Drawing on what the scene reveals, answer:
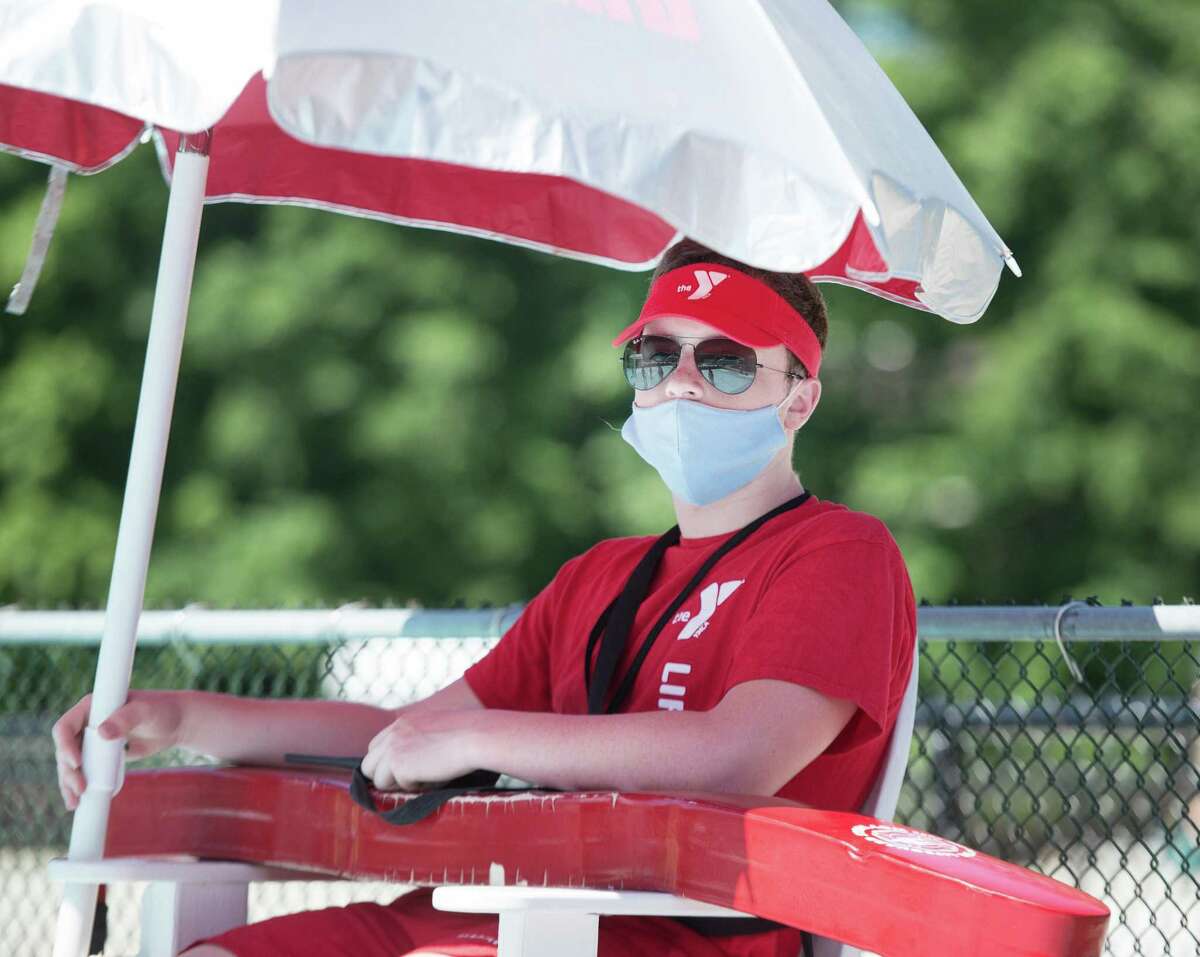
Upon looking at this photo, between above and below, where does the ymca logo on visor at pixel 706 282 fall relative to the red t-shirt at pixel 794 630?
above

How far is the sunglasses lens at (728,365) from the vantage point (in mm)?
2689

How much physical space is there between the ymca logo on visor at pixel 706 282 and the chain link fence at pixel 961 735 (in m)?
0.88

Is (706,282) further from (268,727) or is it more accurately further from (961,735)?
(961,735)

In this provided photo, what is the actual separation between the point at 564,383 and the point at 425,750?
9422mm

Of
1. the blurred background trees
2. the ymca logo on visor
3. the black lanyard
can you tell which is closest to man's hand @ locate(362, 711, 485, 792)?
the black lanyard

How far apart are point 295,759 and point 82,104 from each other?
4.35ft

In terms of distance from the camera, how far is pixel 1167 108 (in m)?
11.1

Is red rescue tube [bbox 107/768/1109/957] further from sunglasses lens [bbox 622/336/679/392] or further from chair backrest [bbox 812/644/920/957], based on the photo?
sunglasses lens [bbox 622/336/679/392]

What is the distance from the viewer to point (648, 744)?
2.27 m

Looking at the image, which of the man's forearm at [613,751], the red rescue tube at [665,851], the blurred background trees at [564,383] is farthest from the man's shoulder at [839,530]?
the blurred background trees at [564,383]

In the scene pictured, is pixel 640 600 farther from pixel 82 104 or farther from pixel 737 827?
pixel 82 104

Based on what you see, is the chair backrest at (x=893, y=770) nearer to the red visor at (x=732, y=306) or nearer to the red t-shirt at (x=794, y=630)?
the red t-shirt at (x=794, y=630)

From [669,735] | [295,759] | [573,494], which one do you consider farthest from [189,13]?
[573,494]

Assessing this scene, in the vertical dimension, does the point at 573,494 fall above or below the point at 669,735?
above
